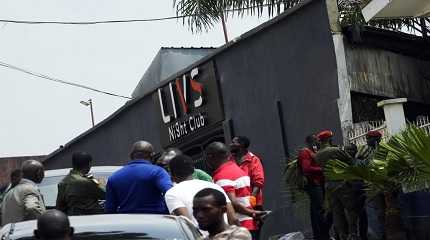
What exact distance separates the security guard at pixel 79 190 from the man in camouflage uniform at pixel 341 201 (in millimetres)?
2816

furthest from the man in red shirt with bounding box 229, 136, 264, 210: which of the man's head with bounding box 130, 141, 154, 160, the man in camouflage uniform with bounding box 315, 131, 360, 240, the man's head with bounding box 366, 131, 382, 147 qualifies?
the man's head with bounding box 366, 131, 382, 147

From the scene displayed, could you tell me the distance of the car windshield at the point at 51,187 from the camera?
404 inches

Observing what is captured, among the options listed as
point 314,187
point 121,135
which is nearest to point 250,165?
point 314,187

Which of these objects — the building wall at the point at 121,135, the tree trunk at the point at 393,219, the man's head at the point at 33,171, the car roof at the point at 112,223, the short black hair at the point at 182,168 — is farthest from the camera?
the building wall at the point at 121,135

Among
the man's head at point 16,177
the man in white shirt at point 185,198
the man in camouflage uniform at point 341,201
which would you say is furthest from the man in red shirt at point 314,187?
the man in white shirt at point 185,198

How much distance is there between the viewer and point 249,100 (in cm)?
1513

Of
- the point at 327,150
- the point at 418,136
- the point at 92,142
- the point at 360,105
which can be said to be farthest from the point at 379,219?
the point at 92,142

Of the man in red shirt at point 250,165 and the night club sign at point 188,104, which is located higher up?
the night club sign at point 188,104

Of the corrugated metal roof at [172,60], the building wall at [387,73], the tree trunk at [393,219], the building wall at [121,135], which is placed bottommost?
the tree trunk at [393,219]

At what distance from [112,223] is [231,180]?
247 centimetres

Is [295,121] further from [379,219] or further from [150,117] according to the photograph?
[150,117]

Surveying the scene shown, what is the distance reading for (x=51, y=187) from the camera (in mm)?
10539

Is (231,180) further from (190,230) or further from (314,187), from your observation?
(314,187)

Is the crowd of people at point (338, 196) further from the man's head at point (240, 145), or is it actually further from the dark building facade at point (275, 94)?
the man's head at point (240, 145)
